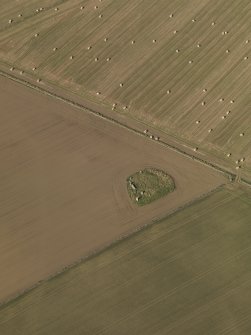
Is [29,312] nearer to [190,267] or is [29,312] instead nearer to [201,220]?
[190,267]

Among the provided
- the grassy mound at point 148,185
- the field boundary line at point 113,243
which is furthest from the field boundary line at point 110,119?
the grassy mound at point 148,185

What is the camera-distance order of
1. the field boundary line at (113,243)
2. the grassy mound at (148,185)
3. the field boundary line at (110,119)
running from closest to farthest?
1. the field boundary line at (113,243)
2. the grassy mound at (148,185)
3. the field boundary line at (110,119)

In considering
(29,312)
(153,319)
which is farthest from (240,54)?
(29,312)

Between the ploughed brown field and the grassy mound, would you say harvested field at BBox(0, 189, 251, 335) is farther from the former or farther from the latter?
the grassy mound

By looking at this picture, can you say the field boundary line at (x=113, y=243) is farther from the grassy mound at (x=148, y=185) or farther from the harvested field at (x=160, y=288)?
the grassy mound at (x=148, y=185)

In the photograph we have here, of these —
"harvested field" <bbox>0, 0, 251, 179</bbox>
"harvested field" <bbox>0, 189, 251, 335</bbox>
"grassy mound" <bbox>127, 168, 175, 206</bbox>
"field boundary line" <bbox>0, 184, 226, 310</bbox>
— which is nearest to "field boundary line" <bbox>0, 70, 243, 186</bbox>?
"harvested field" <bbox>0, 0, 251, 179</bbox>

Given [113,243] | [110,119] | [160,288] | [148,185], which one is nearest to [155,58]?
[110,119]
